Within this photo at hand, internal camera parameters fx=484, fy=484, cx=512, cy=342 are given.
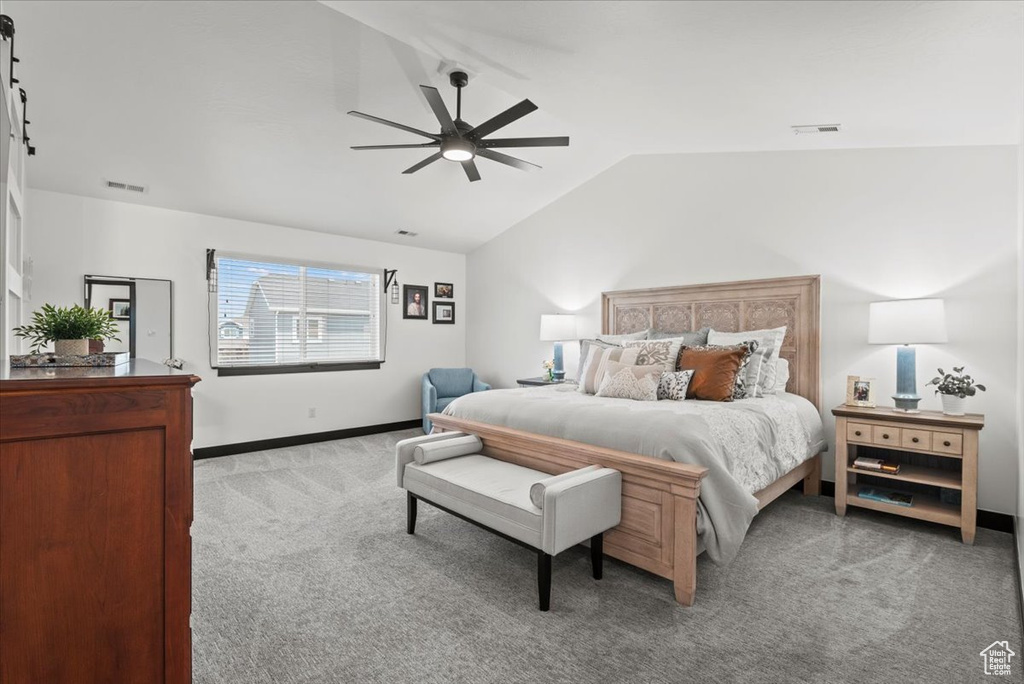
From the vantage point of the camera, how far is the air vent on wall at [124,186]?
397 cm

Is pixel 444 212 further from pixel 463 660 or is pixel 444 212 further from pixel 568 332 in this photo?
pixel 463 660

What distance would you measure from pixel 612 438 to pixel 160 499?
195cm

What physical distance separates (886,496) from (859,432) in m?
0.45

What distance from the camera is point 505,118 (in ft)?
9.31

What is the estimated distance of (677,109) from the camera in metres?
3.03

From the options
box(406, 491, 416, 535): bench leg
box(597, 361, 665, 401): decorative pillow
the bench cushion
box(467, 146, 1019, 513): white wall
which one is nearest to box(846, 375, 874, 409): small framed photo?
box(467, 146, 1019, 513): white wall

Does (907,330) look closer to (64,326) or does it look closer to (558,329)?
(558,329)

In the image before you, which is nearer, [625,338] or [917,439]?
[917,439]

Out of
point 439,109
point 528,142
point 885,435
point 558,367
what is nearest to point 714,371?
point 885,435

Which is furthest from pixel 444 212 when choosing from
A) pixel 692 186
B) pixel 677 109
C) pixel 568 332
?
pixel 677 109

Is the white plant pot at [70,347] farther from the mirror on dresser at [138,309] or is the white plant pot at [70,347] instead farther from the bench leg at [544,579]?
the mirror on dresser at [138,309]

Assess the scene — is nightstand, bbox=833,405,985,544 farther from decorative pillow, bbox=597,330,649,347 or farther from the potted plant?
decorative pillow, bbox=597,330,649,347

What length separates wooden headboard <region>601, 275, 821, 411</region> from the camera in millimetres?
3797

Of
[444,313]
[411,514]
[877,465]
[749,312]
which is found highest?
[444,313]
